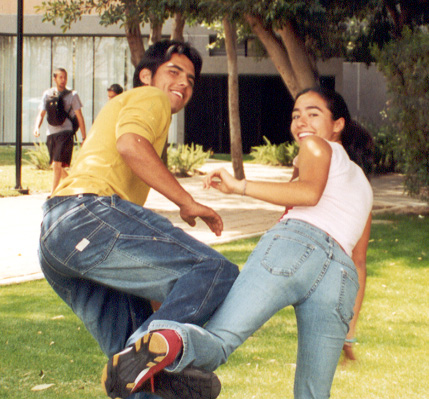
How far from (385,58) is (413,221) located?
7.57ft

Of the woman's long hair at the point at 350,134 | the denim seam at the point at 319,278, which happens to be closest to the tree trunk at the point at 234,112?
the woman's long hair at the point at 350,134

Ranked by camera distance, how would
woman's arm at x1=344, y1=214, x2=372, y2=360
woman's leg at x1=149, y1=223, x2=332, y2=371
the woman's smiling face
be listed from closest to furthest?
1. woman's leg at x1=149, y1=223, x2=332, y2=371
2. the woman's smiling face
3. woman's arm at x1=344, y1=214, x2=372, y2=360

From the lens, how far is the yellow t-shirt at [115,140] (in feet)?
9.34

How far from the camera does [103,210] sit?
2.74m

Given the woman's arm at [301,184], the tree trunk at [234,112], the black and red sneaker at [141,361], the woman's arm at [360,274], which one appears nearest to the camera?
the black and red sneaker at [141,361]

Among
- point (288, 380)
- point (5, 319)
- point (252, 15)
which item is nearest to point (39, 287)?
point (5, 319)

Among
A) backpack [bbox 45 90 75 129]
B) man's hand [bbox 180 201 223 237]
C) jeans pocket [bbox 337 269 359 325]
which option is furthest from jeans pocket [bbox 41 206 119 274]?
backpack [bbox 45 90 75 129]

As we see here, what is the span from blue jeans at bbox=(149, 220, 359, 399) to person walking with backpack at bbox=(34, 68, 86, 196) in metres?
8.96

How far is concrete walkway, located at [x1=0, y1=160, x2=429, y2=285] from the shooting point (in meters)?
7.35

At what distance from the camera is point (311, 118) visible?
3266 millimetres

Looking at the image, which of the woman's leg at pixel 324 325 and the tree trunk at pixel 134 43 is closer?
the woman's leg at pixel 324 325

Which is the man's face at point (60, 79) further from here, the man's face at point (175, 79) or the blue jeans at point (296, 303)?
the blue jeans at point (296, 303)

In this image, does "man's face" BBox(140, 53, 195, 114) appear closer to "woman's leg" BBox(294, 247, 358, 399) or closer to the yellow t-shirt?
the yellow t-shirt

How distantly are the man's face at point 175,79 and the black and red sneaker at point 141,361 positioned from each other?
1.20m
